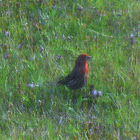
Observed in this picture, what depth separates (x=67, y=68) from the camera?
5.57 meters

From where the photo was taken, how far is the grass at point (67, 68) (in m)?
4.39

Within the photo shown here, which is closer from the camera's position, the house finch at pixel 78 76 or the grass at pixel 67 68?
the grass at pixel 67 68

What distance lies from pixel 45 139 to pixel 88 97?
114 cm

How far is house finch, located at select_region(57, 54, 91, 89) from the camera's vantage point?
201 inches

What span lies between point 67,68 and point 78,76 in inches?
18.1

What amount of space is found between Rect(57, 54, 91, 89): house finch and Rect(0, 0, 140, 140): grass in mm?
92

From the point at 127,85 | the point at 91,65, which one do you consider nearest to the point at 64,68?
the point at 91,65

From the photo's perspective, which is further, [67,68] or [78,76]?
[67,68]

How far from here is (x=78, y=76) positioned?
5.14 metres

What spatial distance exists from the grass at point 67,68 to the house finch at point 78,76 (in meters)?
0.09

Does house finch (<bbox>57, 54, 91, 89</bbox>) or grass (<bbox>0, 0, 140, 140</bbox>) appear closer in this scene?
grass (<bbox>0, 0, 140, 140</bbox>)

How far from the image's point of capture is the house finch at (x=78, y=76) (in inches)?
201

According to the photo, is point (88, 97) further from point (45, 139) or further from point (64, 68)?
point (45, 139)

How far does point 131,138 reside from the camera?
13.5 ft
